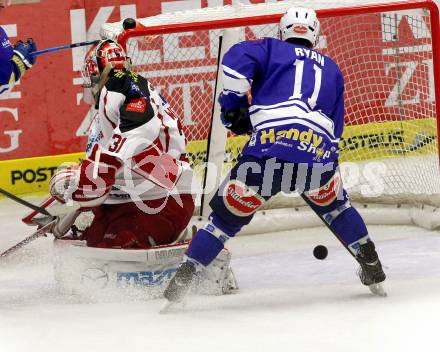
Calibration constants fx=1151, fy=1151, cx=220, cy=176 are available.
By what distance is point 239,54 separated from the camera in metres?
4.16

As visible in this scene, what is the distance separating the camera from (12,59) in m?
5.59

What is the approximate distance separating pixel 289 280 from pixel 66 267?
0.96 metres

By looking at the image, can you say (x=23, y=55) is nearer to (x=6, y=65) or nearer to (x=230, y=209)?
(x=6, y=65)

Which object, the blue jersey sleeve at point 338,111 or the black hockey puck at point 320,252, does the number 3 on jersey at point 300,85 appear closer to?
the blue jersey sleeve at point 338,111

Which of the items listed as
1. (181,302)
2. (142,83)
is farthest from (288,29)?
(181,302)

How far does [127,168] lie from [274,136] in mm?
728

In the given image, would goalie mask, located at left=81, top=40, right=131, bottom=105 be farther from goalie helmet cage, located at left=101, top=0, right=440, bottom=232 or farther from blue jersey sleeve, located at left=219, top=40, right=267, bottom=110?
goalie helmet cage, located at left=101, top=0, right=440, bottom=232

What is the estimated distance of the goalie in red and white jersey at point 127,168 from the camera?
448 centimetres

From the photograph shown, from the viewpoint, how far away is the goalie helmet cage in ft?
17.6

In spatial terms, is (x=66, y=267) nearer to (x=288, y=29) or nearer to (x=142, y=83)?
(x=142, y=83)

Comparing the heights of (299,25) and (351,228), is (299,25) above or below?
above

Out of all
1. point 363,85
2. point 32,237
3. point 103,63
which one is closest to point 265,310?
point 103,63

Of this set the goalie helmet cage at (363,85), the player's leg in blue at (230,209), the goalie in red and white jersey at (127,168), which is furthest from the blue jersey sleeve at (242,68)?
the goalie helmet cage at (363,85)

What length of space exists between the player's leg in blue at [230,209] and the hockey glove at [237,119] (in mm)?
182
